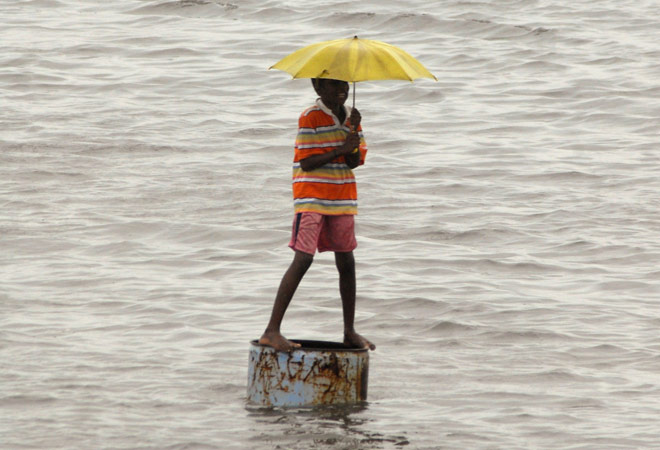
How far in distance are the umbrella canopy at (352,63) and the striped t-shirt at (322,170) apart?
0.72 ft

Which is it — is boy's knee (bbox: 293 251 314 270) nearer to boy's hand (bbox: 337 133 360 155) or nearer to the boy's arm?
the boy's arm

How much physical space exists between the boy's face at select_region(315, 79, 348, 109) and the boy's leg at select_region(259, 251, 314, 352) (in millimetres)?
744

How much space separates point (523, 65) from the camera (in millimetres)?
17484

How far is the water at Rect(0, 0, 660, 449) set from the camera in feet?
20.4

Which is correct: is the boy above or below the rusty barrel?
above

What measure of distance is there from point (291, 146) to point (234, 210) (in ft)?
8.64

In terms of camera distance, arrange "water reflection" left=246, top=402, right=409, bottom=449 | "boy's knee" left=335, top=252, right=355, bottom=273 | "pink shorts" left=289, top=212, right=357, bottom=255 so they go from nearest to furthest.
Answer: "water reflection" left=246, top=402, right=409, bottom=449, "pink shorts" left=289, top=212, right=357, bottom=255, "boy's knee" left=335, top=252, right=355, bottom=273

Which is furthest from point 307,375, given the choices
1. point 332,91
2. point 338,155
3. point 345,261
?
point 332,91

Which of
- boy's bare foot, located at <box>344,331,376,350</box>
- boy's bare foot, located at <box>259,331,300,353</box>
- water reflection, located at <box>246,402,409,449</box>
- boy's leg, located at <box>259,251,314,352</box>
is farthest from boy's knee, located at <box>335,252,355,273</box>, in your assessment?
water reflection, located at <box>246,402,409,449</box>

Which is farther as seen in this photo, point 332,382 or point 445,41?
point 445,41

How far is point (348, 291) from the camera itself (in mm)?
6262

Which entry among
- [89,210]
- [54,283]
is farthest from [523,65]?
[54,283]

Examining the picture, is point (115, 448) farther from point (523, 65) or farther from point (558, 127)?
point (523, 65)

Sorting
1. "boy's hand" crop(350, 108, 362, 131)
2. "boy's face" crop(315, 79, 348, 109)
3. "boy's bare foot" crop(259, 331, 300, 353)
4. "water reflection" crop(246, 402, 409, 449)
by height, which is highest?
"boy's face" crop(315, 79, 348, 109)
